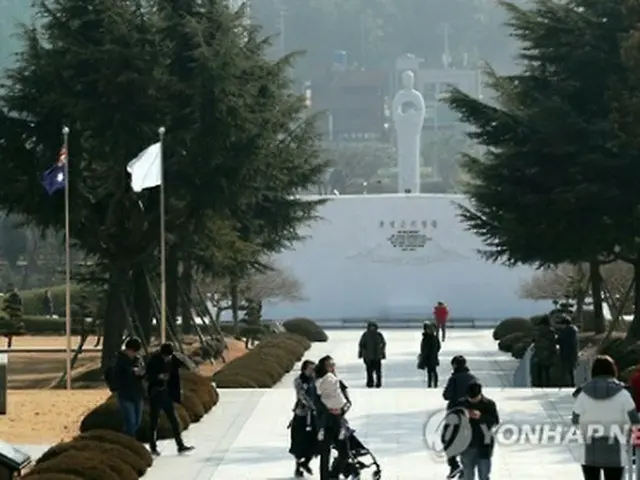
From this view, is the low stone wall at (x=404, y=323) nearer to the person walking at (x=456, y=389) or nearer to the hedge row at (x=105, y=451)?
the hedge row at (x=105, y=451)

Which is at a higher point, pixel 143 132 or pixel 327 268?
pixel 143 132

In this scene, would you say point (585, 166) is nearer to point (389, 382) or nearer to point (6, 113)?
point (389, 382)

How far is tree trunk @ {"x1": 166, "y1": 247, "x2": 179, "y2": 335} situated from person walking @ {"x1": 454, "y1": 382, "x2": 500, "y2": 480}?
28122mm

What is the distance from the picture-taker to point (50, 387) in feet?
125

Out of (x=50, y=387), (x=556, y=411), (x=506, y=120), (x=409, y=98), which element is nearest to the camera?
(x=556, y=411)

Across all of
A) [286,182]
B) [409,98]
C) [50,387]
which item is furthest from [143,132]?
[409,98]

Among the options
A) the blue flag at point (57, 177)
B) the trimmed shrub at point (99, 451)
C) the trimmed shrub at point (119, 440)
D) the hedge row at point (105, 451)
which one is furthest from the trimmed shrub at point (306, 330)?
the trimmed shrub at point (99, 451)

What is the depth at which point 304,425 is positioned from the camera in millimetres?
20359

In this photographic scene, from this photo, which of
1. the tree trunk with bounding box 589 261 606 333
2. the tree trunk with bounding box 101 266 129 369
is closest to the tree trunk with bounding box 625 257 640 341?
the tree trunk with bounding box 589 261 606 333

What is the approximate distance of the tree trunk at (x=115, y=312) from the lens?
4075 centimetres

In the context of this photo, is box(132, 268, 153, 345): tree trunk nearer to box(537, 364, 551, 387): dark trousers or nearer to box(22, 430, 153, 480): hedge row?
box(537, 364, 551, 387): dark trousers

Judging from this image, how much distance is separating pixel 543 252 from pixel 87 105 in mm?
11590

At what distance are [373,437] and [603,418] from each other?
30.9 ft

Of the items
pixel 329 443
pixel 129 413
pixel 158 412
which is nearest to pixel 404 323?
pixel 158 412
